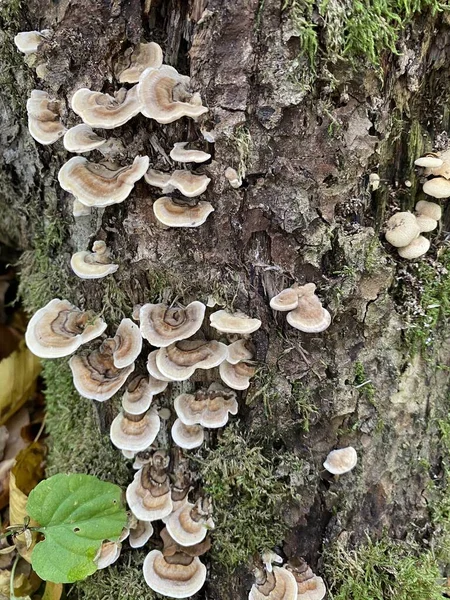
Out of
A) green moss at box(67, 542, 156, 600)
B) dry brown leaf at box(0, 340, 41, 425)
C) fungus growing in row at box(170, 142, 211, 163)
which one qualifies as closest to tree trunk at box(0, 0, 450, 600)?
green moss at box(67, 542, 156, 600)

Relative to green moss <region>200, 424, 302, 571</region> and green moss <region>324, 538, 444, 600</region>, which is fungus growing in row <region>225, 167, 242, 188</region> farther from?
green moss <region>324, 538, 444, 600</region>

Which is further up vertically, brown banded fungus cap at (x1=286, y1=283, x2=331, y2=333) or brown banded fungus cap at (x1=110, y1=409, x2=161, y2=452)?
brown banded fungus cap at (x1=286, y1=283, x2=331, y2=333)

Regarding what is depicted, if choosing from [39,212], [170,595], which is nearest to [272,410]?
[170,595]

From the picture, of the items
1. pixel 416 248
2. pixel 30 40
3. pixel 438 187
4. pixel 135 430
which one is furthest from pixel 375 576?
pixel 30 40

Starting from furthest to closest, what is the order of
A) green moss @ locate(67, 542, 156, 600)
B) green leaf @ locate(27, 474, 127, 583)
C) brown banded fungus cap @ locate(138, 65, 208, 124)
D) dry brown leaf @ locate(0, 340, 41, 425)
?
1. dry brown leaf @ locate(0, 340, 41, 425)
2. green moss @ locate(67, 542, 156, 600)
3. green leaf @ locate(27, 474, 127, 583)
4. brown banded fungus cap @ locate(138, 65, 208, 124)

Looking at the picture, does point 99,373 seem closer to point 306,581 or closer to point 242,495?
point 242,495

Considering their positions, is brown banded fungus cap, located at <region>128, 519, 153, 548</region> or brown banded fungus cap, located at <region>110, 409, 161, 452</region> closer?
brown banded fungus cap, located at <region>110, 409, 161, 452</region>

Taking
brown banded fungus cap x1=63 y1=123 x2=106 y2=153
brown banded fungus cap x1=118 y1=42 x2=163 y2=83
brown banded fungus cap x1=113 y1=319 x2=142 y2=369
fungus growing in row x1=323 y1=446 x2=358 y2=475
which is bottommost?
fungus growing in row x1=323 y1=446 x2=358 y2=475

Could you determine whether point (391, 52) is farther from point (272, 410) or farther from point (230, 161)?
point (272, 410)
